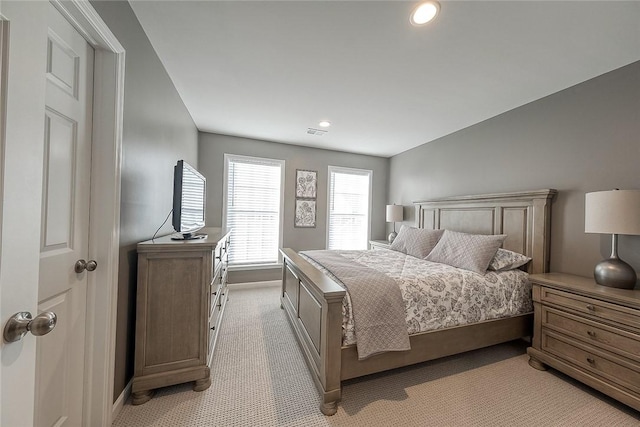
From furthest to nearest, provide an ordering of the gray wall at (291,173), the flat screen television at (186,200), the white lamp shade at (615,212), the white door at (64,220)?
the gray wall at (291,173), the flat screen television at (186,200), the white lamp shade at (615,212), the white door at (64,220)

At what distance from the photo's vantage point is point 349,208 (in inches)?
191

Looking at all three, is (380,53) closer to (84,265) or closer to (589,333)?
(84,265)

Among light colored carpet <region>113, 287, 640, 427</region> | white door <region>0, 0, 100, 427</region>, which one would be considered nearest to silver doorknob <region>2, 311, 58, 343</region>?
white door <region>0, 0, 100, 427</region>

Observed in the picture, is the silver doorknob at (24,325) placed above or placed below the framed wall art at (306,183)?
below

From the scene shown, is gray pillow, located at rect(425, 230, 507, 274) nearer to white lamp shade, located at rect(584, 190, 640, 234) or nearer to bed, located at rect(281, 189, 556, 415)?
bed, located at rect(281, 189, 556, 415)

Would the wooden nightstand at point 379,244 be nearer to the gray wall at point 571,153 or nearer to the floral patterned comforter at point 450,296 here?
the gray wall at point 571,153

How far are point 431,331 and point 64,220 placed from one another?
2446mm

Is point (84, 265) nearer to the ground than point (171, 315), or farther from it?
farther from it

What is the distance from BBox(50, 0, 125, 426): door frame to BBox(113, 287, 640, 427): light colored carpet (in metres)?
0.32

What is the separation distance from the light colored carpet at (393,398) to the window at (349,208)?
8.92 ft

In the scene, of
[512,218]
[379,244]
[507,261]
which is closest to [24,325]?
[507,261]

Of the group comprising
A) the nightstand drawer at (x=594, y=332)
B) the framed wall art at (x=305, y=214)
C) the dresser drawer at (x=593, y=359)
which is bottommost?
→ the dresser drawer at (x=593, y=359)

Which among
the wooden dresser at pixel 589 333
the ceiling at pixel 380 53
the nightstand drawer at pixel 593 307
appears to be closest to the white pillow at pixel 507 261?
the wooden dresser at pixel 589 333

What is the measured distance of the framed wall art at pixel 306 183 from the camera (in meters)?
4.37
